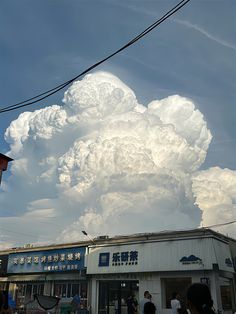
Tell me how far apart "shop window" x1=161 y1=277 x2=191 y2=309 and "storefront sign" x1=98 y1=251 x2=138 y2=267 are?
2175mm

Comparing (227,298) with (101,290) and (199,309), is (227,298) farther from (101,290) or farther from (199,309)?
(199,309)

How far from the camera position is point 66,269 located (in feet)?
80.3

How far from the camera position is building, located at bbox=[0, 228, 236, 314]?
1959 cm

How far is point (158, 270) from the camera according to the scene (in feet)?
67.1

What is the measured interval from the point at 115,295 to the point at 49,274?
5933 millimetres

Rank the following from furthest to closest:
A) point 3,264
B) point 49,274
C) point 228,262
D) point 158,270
Result: 1. point 3,264
2. point 49,274
3. point 228,262
4. point 158,270

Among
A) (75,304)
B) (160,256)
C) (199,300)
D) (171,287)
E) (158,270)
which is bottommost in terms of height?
(199,300)

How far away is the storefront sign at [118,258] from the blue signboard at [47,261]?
169 cm

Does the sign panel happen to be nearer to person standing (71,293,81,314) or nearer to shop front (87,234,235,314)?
shop front (87,234,235,314)

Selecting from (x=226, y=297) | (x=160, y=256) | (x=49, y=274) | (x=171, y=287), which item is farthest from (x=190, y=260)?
(x=49, y=274)

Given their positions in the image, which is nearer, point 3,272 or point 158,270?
point 158,270

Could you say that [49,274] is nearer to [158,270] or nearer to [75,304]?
[75,304]

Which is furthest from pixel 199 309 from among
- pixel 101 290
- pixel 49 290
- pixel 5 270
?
pixel 5 270

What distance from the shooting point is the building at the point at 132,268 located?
64.3 ft
